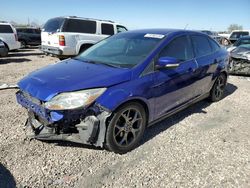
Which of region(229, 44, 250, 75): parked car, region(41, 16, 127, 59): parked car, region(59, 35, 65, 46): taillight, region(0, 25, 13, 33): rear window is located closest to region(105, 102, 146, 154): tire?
region(229, 44, 250, 75): parked car

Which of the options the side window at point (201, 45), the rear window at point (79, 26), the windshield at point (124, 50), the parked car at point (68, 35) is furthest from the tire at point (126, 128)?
the rear window at point (79, 26)

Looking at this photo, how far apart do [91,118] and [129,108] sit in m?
0.57

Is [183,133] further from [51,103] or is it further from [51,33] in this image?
[51,33]

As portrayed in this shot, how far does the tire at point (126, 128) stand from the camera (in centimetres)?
315

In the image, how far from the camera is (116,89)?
3.09 m

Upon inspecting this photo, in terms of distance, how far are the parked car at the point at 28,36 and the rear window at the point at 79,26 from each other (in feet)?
34.2

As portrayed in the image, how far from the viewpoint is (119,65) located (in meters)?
3.54

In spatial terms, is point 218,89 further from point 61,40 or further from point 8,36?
point 8,36

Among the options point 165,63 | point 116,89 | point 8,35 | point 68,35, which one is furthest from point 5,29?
point 116,89

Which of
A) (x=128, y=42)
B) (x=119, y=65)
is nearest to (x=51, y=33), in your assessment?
(x=128, y=42)

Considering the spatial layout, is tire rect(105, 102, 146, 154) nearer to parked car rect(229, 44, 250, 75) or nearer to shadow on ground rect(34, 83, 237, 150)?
shadow on ground rect(34, 83, 237, 150)

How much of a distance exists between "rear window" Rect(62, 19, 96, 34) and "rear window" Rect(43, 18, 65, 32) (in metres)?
0.27

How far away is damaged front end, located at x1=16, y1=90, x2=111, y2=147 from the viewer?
2932mm

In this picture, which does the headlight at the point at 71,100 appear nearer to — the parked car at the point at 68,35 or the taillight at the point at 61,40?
the parked car at the point at 68,35
